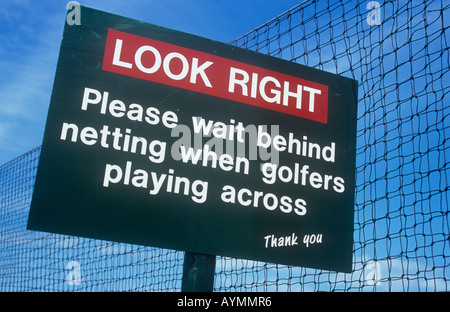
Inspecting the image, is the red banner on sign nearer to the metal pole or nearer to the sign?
the sign

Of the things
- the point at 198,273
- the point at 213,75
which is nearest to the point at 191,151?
the point at 213,75

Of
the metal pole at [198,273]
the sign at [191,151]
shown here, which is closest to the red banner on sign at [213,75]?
the sign at [191,151]

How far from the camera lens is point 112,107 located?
3.03 m

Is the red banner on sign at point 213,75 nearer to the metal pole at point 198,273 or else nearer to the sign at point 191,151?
the sign at point 191,151

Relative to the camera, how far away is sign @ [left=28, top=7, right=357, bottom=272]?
2.89m

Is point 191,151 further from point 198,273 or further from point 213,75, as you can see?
point 198,273

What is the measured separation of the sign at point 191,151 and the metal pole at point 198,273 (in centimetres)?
8

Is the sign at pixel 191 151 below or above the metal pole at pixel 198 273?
above

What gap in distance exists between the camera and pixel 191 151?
3104mm

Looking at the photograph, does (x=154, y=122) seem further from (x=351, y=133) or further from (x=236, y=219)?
(x=351, y=133)

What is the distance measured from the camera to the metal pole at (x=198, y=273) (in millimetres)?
2998

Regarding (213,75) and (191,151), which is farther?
(213,75)

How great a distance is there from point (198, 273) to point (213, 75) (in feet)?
3.93
